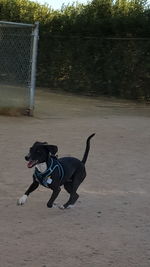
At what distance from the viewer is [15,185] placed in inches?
248

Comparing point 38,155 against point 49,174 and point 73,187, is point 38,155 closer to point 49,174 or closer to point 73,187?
point 49,174

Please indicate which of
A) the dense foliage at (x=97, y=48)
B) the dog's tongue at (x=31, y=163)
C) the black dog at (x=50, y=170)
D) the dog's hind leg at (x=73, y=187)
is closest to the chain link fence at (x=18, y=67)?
the dense foliage at (x=97, y=48)

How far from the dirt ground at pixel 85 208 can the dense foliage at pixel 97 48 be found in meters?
8.31

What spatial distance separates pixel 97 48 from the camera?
20781 mm

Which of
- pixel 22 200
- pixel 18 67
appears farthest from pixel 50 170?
pixel 18 67

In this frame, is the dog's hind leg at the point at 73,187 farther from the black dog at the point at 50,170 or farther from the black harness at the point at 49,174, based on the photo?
the black harness at the point at 49,174

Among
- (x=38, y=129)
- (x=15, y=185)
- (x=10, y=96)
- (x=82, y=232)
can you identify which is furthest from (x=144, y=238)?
(x=10, y=96)

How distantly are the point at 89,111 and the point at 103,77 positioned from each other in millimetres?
5106

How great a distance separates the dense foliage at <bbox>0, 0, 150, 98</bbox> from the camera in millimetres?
19422

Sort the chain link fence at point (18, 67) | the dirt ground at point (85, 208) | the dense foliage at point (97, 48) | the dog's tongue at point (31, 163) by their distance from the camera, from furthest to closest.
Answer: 1. the dense foliage at point (97, 48)
2. the chain link fence at point (18, 67)
3. the dog's tongue at point (31, 163)
4. the dirt ground at point (85, 208)

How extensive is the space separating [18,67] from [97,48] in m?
6.71

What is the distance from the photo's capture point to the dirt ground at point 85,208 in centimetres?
414

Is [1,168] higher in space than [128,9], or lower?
lower

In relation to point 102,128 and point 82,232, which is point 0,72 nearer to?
point 102,128
